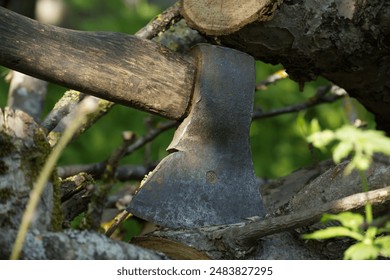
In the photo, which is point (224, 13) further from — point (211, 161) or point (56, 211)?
point (56, 211)

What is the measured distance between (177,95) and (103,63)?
1.07 ft

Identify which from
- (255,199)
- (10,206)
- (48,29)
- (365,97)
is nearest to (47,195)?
(10,206)

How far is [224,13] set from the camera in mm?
3223

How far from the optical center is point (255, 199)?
128 inches

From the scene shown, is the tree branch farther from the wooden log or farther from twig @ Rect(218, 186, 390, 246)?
the wooden log

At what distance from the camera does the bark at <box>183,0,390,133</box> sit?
330cm

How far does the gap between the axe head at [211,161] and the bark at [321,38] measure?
105 millimetres

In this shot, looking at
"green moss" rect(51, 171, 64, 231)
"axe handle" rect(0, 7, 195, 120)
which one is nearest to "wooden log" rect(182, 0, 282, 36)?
"axe handle" rect(0, 7, 195, 120)

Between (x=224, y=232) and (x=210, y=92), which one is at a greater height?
(x=210, y=92)

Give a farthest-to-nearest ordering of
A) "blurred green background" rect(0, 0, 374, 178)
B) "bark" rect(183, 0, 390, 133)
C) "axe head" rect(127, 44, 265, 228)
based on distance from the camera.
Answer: "blurred green background" rect(0, 0, 374, 178) < "bark" rect(183, 0, 390, 133) < "axe head" rect(127, 44, 265, 228)

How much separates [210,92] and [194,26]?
10.3 inches

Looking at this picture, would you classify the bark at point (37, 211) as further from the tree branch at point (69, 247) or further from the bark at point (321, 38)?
the bark at point (321, 38)
